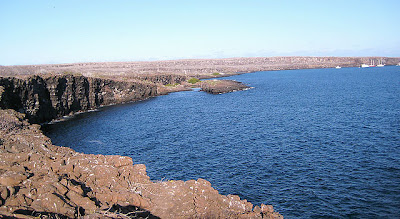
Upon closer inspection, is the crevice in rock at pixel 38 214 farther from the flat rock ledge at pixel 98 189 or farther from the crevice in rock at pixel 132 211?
the crevice in rock at pixel 132 211

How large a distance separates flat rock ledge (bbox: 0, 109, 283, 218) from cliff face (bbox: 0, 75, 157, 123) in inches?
1250

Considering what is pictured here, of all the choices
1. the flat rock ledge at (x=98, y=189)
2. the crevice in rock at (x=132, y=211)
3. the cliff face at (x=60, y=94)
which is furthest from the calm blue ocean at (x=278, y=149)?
the crevice in rock at (x=132, y=211)

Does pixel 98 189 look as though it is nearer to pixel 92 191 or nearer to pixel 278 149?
pixel 92 191

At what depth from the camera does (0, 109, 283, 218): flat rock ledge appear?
454 inches

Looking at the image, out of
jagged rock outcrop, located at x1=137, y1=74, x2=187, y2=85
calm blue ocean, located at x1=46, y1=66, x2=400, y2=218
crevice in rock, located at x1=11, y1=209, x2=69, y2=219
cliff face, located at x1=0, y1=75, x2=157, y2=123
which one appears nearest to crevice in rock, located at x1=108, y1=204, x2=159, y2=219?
crevice in rock, located at x1=11, y1=209, x2=69, y2=219

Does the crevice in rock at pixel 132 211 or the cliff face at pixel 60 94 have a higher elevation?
the cliff face at pixel 60 94

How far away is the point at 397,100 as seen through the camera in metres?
66.4

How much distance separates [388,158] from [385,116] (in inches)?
929

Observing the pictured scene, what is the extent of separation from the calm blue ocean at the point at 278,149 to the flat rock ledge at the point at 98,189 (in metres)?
8.23

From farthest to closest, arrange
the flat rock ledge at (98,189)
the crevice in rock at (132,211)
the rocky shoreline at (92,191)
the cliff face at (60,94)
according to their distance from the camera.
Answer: the cliff face at (60,94) → the crevice in rock at (132,211) → the flat rock ledge at (98,189) → the rocky shoreline at (92,191)

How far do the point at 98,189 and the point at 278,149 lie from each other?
25.5m

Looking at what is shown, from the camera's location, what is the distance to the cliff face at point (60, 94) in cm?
5109

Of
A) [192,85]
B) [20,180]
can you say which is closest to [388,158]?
[20,180]

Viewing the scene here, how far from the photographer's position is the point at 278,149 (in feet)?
116
